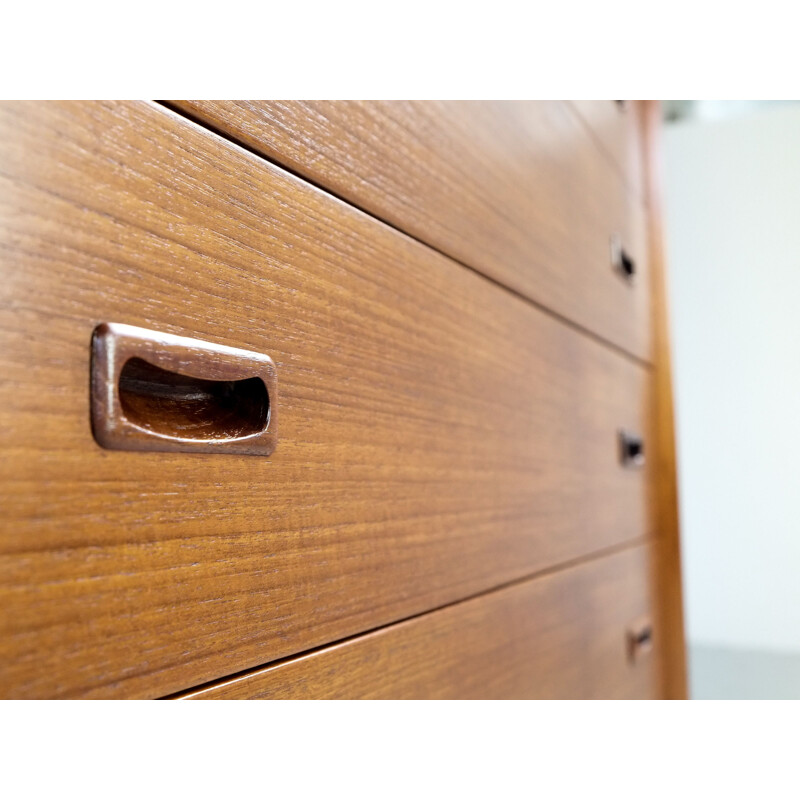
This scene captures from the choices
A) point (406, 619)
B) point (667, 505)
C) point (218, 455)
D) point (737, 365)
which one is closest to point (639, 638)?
point (667, 505)

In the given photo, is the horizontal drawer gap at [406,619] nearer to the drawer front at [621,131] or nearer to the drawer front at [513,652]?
→ the drawer front at [513,652]

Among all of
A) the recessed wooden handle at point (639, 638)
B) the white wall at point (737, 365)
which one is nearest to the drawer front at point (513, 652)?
the recessed wooden handle at point (639, 638)

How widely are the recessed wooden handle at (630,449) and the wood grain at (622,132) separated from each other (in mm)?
310

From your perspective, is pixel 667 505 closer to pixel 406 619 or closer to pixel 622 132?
pixel 622 132

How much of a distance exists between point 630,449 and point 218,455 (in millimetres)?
668

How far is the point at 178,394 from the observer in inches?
11.7

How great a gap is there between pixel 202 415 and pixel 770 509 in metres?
0.80

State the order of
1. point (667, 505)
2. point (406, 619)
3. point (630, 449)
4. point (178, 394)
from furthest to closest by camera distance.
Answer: point (667, 505) < point (630, 449) < point (406, 619) < point (178, 394)

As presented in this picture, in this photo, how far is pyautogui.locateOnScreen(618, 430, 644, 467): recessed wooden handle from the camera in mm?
861

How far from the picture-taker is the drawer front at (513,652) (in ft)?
1.20

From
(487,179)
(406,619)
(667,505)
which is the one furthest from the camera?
(667,505)

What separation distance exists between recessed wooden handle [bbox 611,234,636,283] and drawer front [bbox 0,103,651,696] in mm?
382

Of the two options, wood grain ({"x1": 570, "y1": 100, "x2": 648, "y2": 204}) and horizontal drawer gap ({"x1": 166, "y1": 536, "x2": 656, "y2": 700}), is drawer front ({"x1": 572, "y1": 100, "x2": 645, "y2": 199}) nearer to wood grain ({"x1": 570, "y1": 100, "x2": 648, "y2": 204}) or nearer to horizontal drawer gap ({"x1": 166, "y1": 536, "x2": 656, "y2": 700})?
wood grain ({"x1": 570, "y1": 100, "x2": 648, "y2": 204})
